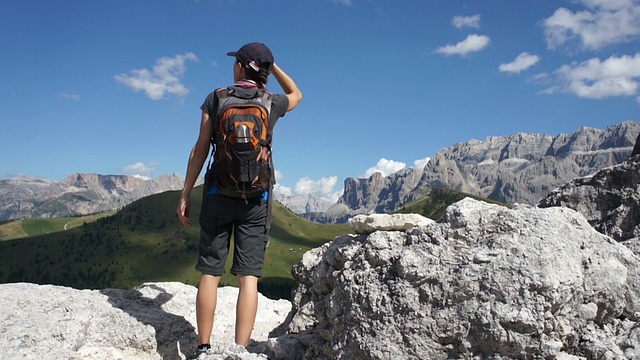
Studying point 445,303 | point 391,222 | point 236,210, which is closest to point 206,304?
point 236,210

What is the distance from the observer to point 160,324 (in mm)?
8805

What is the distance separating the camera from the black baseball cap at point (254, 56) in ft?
23.9

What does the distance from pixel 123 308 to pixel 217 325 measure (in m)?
1.85

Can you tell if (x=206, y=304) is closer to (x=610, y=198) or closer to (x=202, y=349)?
(x=202, y=349)

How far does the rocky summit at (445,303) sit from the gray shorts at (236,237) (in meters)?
1.15

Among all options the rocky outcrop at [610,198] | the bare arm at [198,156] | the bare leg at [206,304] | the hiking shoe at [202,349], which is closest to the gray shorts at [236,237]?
the bare leg at [206,304]

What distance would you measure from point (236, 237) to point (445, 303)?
3.22 m

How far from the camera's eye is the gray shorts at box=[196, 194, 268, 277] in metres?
7.12

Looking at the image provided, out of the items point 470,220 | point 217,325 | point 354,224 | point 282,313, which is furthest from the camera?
point 282,313

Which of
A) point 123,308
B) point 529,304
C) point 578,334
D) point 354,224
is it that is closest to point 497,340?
point 529,304

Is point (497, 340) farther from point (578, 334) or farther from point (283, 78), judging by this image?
point (283, 78)

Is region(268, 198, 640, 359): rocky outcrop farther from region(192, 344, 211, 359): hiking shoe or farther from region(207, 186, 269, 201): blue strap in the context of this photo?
region(207, 186, 269, 201): blue strap

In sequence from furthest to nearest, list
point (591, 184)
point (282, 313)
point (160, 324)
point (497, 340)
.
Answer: point (282, 313)
point (591, 184)
point (160, 324)
point (497, 340)

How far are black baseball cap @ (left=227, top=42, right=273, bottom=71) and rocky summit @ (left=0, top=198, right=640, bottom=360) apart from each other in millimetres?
2892
